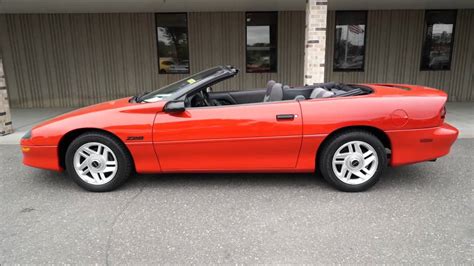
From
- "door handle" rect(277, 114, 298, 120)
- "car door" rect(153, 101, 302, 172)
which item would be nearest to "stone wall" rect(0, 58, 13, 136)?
"car door" rect(153, 101, 302, 172)

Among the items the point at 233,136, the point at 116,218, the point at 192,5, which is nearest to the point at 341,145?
the point at 233,136

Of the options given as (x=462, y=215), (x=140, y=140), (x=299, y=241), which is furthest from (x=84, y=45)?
(x=462, y=215)

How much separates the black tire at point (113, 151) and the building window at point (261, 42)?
6905mm

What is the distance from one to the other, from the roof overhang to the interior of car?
12.5 ft

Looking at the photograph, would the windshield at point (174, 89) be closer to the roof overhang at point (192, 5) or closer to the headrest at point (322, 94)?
the headrest at point (322, 94)

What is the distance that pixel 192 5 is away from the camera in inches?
324

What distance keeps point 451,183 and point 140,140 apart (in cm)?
347

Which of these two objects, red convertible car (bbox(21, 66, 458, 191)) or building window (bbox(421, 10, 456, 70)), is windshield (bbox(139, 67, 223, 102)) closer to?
red convertible car (bbox(21, 66, 458, 191))

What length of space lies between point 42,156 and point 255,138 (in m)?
2.31

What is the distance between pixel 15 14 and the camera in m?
9.53

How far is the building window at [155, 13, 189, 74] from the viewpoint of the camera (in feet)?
31.8

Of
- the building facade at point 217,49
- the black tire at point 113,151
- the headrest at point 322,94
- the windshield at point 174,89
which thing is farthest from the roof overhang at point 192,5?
the black tire at point 113,151

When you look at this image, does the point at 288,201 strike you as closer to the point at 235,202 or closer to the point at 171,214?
the point at 235,202

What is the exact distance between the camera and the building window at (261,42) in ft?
31.5
